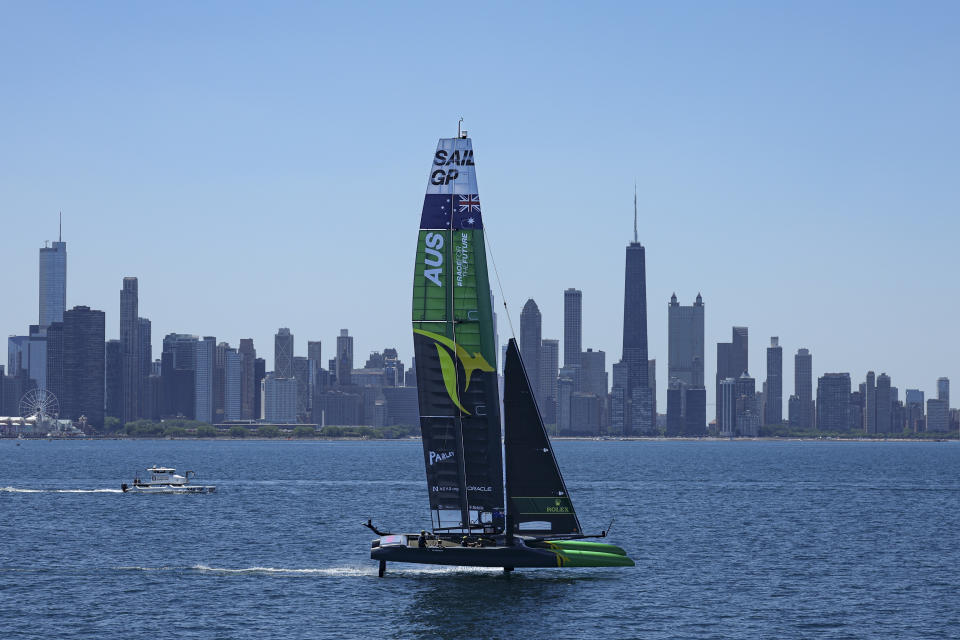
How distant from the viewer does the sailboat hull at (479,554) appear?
5128cm

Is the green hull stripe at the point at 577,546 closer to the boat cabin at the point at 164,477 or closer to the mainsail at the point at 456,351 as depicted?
the mainsail at the point at 456,351

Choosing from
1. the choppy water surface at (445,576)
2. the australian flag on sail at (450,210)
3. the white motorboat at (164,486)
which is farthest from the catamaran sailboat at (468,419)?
the white motorboat at (164,486)

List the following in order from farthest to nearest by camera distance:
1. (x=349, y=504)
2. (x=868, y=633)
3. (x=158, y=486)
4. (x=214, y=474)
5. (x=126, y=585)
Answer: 1. (x=214, y=474)
2. (x=158, y=486)
3. (x=349, y=504)
4. (x=126, y=585)
5. (x=868, y=633)

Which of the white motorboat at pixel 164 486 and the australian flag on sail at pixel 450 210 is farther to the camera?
the white motorboat at pixel 164 486

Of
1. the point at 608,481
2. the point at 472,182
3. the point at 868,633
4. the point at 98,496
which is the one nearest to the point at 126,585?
the point at 472,182

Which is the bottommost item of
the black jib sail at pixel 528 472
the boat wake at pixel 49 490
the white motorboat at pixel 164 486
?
the boat wake at pixel 49 490

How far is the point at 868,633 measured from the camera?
46.3 metres

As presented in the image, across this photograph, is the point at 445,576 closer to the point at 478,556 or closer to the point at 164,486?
the point at 478,556

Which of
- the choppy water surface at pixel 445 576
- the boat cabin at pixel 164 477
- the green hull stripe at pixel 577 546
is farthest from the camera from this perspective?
the boat cabin at pixel 164 477

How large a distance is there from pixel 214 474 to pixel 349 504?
69.3 m

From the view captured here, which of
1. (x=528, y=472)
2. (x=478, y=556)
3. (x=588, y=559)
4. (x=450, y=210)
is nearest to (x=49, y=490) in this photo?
(x=528, y=472)

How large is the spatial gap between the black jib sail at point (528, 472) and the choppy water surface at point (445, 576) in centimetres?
307

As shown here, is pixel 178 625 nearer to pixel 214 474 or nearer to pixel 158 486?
pixel 158 486

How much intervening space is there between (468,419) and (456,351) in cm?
318
